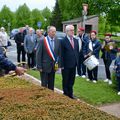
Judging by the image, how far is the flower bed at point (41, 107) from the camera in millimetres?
4254

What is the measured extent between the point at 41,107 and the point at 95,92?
21.1ft

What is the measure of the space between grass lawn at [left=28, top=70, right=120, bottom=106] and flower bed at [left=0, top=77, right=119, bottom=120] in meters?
4.36

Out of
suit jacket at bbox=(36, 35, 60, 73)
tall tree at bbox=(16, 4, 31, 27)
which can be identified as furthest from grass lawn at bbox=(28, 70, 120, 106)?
tall tree at bbox=(16, 4, 31, 27)

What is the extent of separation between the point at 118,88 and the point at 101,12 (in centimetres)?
2404

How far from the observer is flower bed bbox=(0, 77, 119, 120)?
14.0 ft

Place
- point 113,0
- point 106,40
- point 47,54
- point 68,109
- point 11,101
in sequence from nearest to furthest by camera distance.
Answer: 1. point 68,109
2. point 11,101
3. point 47,54
4. point 106,40
5. point 113,0

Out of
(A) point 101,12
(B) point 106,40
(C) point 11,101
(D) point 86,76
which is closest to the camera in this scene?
(C) point 11,101

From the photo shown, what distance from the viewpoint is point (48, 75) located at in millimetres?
9156

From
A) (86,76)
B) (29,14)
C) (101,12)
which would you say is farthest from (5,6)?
(86,76)

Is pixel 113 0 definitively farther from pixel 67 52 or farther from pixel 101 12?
pixel 67 52

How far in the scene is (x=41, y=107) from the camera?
4.66m

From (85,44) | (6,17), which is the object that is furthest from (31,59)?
(6,17)

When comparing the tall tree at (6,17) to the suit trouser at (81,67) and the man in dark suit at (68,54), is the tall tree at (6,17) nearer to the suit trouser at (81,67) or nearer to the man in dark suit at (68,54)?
the suit trouser at (81,67)

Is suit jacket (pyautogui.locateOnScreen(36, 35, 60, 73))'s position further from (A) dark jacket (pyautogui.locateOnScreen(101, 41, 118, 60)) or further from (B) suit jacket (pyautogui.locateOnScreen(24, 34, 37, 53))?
(B) suit jacket (pyautogui.locateOnScreen(24, 34, 37, 53))
